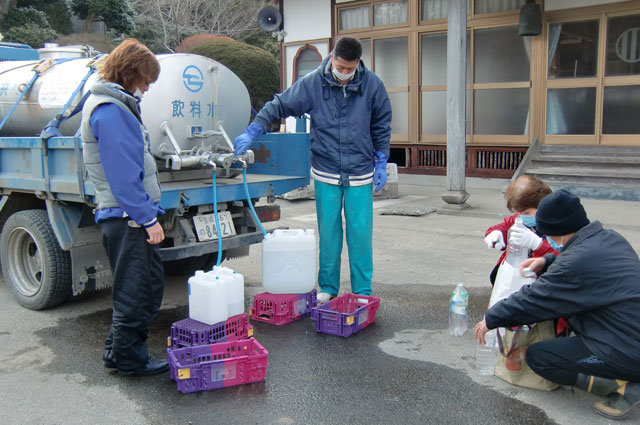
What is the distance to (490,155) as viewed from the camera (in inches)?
450

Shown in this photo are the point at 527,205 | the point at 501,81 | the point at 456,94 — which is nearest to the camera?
the point at 527,205

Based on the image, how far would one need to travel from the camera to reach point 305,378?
3.70 metres

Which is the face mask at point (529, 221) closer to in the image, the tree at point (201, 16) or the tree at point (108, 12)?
the tree at point (201, 16)

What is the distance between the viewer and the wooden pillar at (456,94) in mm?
9297

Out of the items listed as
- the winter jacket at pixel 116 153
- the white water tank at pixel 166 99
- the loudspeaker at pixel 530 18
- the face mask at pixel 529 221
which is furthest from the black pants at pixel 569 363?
the loudspeaker at pixel 530 18

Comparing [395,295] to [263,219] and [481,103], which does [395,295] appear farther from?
[481,103]

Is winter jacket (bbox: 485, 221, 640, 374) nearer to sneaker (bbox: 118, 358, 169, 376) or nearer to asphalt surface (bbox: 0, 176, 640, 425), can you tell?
asphalt surface (bbox: 0, 176, 640, 425)

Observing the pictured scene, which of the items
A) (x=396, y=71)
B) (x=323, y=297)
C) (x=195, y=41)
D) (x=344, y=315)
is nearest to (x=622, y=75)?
(x=396, y=71)

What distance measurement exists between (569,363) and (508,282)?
0.65 meters

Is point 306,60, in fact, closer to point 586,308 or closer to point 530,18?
point 530,18

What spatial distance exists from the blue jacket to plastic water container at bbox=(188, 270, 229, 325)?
1589 mm

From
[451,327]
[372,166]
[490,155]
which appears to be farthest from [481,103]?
[451,327]

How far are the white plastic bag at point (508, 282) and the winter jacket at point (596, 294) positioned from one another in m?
0.48

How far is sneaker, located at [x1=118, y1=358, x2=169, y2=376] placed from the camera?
3709 millimetres
